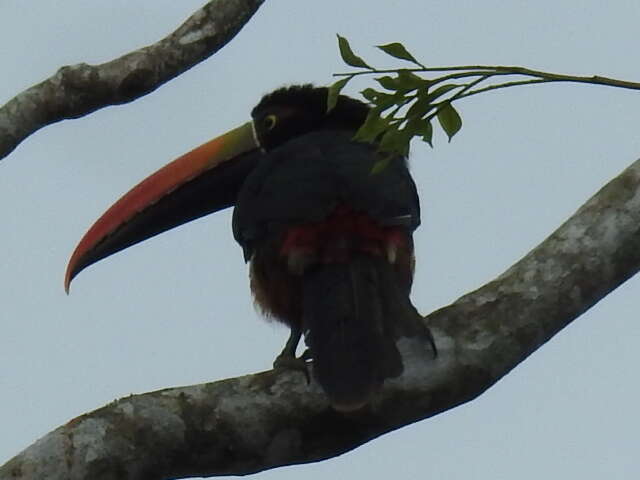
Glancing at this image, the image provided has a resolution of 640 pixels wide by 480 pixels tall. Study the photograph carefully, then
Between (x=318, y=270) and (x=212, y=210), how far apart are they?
4.29ft

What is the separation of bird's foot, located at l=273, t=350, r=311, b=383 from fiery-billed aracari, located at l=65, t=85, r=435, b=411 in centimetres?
1

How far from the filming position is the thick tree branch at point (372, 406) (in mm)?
3084

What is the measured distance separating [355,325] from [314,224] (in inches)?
16.6

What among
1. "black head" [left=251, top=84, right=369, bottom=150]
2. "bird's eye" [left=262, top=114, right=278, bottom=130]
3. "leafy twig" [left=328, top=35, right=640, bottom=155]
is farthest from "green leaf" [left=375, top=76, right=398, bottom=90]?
"bird's eye" [left=262, top=114, right=278, bottom=130]

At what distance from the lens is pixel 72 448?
3.04 meters

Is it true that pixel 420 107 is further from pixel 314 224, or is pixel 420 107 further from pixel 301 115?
pixel 301 115

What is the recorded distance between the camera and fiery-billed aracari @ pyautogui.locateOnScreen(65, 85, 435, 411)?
145 inches

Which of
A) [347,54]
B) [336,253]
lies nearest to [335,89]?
[347,54]

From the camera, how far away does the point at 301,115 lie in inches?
212

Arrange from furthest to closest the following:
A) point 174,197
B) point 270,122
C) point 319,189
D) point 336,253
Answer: point 270,122
point 174,197
point 319,189
point 336,253

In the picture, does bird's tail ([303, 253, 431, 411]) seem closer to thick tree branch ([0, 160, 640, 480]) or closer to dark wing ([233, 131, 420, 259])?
thick tree branch ([0, 160, 640, 480])

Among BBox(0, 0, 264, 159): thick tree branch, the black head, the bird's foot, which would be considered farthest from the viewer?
the black head

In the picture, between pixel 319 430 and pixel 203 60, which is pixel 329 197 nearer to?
pixel 203 60

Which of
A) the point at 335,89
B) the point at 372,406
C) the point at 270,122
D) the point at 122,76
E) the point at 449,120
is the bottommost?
the point at 372,406
